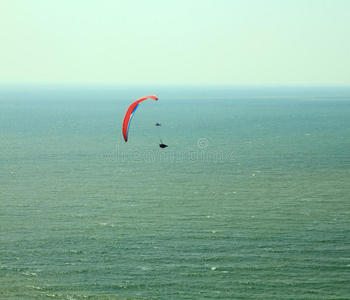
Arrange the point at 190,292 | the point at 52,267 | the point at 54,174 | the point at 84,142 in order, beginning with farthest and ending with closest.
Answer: the point at 84,142, the point at 54,174, the point at 52,267, the point at 190,292

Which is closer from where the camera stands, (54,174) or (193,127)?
(54,174)

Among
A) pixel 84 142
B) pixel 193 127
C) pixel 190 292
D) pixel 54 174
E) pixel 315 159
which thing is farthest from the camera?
pixel 193 127

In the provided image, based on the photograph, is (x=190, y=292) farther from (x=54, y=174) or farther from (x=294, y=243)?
(x=54, y=174)

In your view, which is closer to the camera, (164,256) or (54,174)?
(164,256)

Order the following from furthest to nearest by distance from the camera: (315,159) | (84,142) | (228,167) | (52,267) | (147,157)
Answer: (84,142), (147,157), (315,159), (228,167), (52,267)

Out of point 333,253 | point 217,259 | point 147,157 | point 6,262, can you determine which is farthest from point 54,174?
point 333,253

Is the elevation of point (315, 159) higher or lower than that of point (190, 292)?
higher

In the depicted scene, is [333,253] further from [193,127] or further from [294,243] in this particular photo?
[193,127]

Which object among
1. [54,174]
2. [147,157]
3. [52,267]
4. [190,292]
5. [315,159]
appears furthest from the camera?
[147,157]

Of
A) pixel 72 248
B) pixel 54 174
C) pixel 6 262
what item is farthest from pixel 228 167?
pixel 6 262
